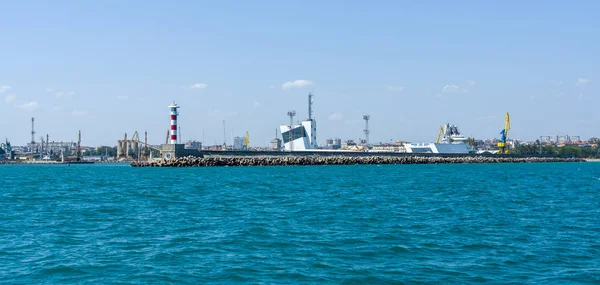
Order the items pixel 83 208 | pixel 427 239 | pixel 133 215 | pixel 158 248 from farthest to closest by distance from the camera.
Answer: pixel 83 208 < pixel 133 215 < pixel 427 239 < pixel 158 248

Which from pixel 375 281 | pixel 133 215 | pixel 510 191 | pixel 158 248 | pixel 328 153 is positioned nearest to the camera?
pixel 375 281

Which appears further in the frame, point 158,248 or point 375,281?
point 158,248

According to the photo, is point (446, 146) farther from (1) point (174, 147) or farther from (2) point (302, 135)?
(1) point (174, 147)

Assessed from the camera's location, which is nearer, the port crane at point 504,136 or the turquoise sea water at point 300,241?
the turquoise sea water at point 300,241

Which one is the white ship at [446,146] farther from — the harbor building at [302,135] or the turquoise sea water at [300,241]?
the turquoise sea water at [300,241]

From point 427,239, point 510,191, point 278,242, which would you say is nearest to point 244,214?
point 278,242

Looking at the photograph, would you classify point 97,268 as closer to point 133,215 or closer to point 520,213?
point 133,215

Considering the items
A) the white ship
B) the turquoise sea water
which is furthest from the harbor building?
the turquoise sea water

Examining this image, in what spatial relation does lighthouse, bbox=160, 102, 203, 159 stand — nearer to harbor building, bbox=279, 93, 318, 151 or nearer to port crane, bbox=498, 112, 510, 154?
harbor building, bbox=279, 93, 318, 151

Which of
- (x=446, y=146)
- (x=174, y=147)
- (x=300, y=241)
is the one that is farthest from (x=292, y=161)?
(x=300, y=241)

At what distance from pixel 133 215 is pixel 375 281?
10.6 m

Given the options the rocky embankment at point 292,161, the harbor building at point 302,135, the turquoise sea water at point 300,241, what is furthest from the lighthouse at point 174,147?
the turquoise sea water at point 300,241

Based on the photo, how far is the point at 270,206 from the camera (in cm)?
2153

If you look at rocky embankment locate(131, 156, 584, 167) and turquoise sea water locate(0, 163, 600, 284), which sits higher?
rocky embankment locate(131, 156, 584, 167)
